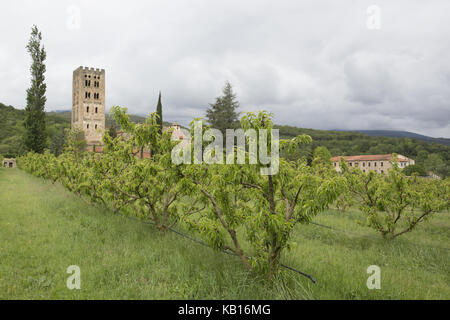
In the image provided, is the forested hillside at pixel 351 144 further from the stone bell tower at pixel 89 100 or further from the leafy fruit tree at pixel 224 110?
the leafy fruit tree at pixel 224 110

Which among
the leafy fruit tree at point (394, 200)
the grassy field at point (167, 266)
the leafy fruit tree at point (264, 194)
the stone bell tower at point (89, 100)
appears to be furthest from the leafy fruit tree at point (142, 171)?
the stone bell tower at point (89, 100)

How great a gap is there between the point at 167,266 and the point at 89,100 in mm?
72435

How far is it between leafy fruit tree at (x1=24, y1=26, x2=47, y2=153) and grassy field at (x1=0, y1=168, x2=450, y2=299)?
3863 centimetres

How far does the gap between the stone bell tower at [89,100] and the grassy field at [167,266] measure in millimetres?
64046

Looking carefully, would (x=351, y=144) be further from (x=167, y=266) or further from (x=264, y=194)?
(x=167, y=266)

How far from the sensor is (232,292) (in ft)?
13.1

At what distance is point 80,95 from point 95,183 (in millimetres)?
67052

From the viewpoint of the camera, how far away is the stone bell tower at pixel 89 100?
65.9m

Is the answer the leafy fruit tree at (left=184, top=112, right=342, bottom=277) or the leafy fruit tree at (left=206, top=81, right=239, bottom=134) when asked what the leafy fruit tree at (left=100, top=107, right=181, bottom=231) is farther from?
the leafy fruit tree at (left=206, top=81, right=239, bottom=134)

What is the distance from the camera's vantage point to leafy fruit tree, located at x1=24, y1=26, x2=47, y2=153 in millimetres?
39906

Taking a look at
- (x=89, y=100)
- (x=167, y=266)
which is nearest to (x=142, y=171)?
(x=167, y=266)

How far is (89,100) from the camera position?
66875mm

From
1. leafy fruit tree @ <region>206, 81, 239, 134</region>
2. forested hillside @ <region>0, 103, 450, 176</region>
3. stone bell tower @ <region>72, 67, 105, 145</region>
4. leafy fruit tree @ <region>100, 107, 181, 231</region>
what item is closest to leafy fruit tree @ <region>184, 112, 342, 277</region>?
leafy fruit tree @ <region>100, 107, 181, 231</region>
